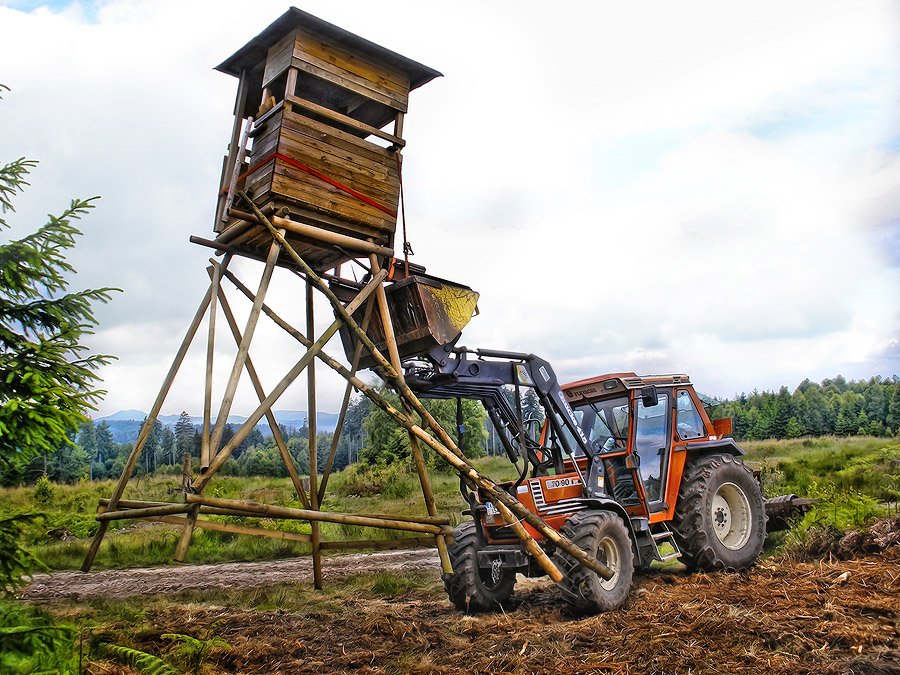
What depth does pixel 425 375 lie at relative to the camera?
912 centimetres

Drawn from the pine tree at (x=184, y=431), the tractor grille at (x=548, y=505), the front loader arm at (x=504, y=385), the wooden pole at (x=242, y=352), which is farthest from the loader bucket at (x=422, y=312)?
the pine tree at (x=184, y=431)

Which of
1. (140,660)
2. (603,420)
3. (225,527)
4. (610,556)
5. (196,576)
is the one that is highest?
(603,420)

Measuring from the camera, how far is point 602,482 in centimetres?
1047

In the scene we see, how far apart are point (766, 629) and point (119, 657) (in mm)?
6416

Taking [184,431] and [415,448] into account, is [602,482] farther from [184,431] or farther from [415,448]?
[184,431]

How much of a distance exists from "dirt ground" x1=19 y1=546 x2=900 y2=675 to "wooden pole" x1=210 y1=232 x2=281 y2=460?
7.43 ft

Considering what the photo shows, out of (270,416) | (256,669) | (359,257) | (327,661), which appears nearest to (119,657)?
(256,669)

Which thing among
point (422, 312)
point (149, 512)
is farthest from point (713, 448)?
point (149, 512)

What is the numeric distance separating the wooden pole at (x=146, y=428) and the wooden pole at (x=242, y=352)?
124 centimetres

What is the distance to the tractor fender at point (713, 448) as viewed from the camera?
36.0 ft

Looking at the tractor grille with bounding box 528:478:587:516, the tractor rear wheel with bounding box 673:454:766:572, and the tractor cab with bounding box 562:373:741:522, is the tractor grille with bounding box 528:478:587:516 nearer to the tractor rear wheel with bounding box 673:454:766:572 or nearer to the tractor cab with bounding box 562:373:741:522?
the tractor cab with bounding box 562:373:741:522

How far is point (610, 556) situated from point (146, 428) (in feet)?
20.5

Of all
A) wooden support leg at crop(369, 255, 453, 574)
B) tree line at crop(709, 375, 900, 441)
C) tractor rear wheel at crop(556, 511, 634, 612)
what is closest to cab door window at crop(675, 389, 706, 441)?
tractor rear wheel at crop(556, 511, 634, 612)

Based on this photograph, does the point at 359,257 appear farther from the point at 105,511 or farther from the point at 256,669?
the point at 256,669
